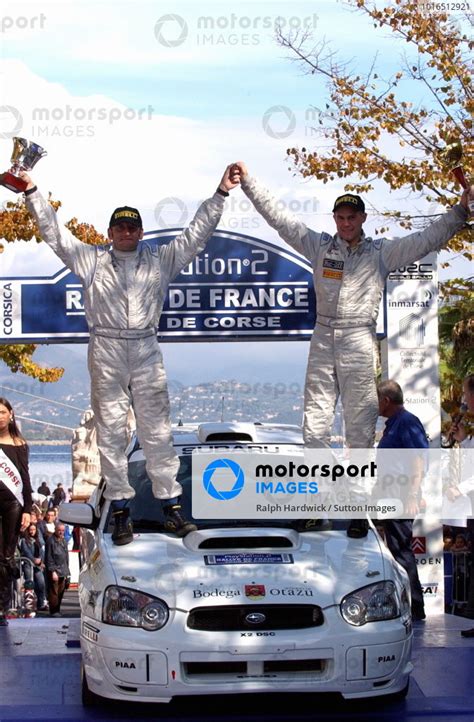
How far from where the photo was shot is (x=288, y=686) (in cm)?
589

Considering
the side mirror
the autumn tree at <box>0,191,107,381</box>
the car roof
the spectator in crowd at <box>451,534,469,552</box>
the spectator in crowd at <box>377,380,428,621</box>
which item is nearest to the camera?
the side mirror

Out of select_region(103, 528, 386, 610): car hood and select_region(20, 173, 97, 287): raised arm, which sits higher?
select_region(20, 173, 97, 287): raised arm

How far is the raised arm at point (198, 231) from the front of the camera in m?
7.57

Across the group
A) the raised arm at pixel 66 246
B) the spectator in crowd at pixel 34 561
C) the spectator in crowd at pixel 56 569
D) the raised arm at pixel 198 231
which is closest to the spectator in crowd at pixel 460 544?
the spectator in crowd at pixel 56 569

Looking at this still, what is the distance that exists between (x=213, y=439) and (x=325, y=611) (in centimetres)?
196

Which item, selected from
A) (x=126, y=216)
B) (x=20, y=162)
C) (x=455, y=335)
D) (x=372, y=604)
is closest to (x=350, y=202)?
(x=126, y=216)

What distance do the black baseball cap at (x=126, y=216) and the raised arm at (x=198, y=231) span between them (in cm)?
32

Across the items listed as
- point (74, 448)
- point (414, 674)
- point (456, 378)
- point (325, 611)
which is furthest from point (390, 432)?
point (456, 378)

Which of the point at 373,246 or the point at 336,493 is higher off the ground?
the point at 373,246

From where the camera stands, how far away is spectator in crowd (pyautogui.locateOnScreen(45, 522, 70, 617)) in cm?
1614

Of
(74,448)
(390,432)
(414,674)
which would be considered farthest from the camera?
(74,448)

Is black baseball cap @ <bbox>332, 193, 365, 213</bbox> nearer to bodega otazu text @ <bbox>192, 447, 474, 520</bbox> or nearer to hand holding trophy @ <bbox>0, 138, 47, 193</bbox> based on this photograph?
bodega otazu text @ <bbox>192, 447, 474, 520</bbox>

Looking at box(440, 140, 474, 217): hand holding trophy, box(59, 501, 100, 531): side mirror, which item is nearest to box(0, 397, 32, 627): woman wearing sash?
box(59, 501, 100, 531): side mirror

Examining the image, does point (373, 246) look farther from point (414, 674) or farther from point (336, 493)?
point (414, 674)
